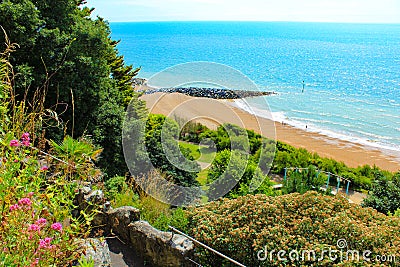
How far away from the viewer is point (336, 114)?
1107 inches

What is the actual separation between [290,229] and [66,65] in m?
7.46

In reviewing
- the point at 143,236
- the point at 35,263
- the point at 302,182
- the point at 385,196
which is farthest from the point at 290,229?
the point at 385,196

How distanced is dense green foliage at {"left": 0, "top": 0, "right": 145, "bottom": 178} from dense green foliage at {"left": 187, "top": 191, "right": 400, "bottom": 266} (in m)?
5.33

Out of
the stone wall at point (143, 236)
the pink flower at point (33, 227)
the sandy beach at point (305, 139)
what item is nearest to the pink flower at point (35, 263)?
the pink flower at point (33, 227)

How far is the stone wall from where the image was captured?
4.21 m

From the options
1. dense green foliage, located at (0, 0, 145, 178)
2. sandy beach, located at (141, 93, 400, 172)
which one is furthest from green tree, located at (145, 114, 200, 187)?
sandy beach, located at (141, 93, 400, 172)

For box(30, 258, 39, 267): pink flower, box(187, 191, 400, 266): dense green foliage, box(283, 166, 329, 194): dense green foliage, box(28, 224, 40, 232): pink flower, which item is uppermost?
box(28, 224, 40, 232): pink flower

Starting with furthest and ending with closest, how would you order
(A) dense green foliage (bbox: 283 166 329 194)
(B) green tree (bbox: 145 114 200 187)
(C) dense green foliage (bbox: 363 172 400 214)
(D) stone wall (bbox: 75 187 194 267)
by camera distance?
(B) green tree (bbox: 145 114 200 187), (C) dense green foliage (bbox: 363 172 400 214), (A) dense green foliage (bbox: 283 166 329 194), (D) stone wall (bbox: 75 187 194 267)

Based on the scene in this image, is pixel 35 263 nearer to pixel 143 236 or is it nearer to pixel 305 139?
pixel 143 236

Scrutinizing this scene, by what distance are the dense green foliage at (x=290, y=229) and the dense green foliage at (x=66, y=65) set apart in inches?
210

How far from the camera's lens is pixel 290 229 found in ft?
12.5

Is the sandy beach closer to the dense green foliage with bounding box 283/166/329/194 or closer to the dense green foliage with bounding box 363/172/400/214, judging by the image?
the dense green foliage with bounding box 283/166/329/194

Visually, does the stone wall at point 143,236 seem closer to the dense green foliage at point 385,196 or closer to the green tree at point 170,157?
the green tree at point 170,157

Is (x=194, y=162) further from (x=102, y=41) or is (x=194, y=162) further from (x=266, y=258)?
(x=266, y=258)
